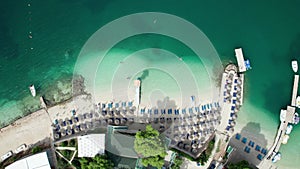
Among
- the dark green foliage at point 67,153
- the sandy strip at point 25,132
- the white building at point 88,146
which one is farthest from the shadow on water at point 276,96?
the sandy strip at point 25,132

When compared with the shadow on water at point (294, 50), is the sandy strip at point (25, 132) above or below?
below

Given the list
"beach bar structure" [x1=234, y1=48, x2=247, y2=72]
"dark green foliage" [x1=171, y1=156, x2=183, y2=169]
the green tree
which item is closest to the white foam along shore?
the green tree

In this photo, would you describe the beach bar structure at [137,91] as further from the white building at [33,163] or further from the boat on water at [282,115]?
the boat on water at [282,115]

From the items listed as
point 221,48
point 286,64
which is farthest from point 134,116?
point 286,64

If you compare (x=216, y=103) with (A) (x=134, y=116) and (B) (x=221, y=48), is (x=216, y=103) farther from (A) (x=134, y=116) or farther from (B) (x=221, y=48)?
(A) (x=134, y=116)

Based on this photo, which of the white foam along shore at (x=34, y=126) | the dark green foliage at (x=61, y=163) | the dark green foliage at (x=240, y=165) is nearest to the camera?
the dark green foliage at (x=240, y=165)

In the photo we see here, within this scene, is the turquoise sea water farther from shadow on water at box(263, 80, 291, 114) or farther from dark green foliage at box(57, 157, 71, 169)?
dark green foliage at box(57, 157, 71, 169)
